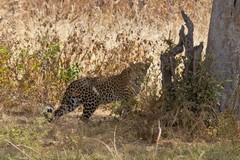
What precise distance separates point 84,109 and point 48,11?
584 centimetres

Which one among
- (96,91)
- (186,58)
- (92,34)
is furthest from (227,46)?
(92,34)

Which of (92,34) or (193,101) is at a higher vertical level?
(92,34)

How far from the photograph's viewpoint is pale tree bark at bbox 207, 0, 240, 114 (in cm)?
902

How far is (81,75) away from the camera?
11.4 metres

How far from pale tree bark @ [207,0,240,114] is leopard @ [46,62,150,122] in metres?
1.40

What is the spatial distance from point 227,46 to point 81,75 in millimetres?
3138

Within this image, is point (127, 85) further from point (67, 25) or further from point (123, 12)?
point (123, 12)

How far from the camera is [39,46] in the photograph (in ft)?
38.7

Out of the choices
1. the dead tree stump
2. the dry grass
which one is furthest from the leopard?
the dead tree stump

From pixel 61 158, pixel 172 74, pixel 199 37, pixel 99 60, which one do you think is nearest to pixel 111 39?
pixel 99 60

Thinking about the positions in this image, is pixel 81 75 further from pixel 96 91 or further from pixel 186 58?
pixel 186 58

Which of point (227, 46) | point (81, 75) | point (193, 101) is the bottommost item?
point (81, 75)

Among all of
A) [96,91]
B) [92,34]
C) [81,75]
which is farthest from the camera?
[92,34]

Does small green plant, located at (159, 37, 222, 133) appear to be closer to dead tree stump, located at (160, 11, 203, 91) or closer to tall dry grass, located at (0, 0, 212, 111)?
dead tree stump, located at (160, 11, 203, 91)
